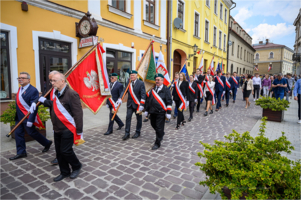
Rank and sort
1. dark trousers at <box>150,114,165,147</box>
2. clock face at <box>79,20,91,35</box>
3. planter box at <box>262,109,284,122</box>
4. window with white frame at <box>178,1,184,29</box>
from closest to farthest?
dark trousers at <box>150,114,165,147</box> < planter box at <box>262,109,284,122</box> < clock face at <box>79,20,91,35</box> < window with white frame at <box>178,1,184,29</box>

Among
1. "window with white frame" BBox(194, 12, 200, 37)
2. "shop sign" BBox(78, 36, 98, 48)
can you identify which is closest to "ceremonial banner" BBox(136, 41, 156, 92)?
"shop sign" BBox(78, 36, 98, 48)

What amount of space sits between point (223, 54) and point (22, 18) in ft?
84.1

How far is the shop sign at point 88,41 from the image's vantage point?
26.9 feet

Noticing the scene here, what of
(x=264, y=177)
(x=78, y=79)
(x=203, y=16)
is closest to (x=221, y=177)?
(x=264, y=177)

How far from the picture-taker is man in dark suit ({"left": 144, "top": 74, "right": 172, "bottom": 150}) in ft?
15.9

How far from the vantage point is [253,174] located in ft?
6.51

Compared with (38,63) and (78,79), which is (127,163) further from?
(38,63)

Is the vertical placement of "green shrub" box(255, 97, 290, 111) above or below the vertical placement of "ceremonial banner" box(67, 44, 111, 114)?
below

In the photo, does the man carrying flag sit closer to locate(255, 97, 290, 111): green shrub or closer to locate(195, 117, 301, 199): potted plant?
locate(195, 117, 301, 199): potted plant

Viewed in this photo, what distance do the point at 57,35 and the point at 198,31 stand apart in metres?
14.8

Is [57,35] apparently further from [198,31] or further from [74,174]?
[198,31]

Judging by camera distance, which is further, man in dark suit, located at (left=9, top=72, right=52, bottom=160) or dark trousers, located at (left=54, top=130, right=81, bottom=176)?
man in dark suit, located at (left=9, top=72, right=52, bottom=160)

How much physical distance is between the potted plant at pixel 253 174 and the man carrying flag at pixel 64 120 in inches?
84.2

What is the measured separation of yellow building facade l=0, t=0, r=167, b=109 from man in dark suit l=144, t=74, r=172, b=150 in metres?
5.20
